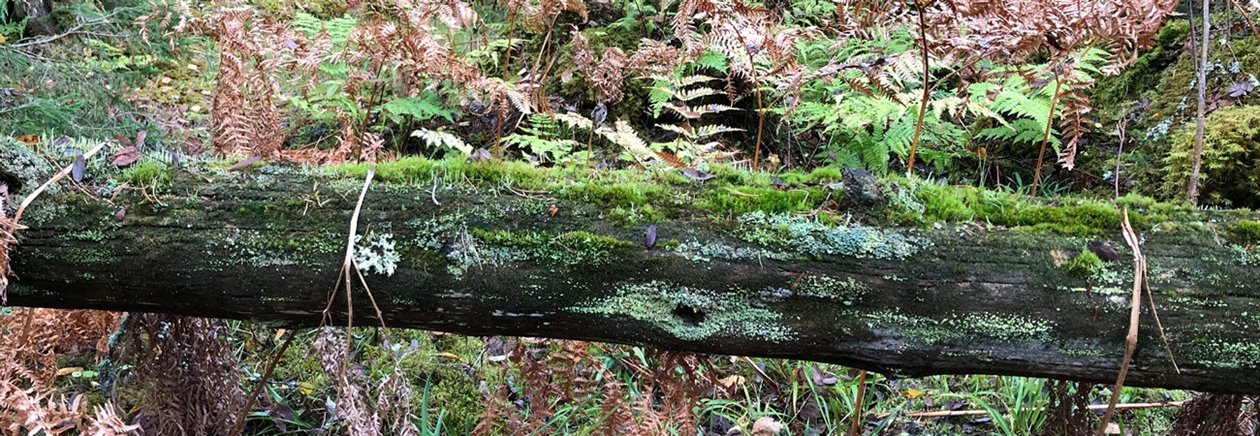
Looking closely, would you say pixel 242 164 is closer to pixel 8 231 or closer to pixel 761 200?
pixel 8 231

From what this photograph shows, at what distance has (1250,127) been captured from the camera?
3.90m

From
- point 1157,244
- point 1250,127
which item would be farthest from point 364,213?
point 1250,127

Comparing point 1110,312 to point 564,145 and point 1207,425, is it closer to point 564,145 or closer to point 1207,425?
point 1207,425

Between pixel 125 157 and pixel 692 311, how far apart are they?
1627mm

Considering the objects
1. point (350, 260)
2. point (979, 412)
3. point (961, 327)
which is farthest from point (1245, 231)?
point (350, 260)

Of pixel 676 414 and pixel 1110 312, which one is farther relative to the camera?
pixel 676 414

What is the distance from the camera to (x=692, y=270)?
1788 millimetres

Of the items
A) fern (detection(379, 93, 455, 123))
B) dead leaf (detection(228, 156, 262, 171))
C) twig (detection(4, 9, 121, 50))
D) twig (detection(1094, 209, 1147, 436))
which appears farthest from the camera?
twig (detection(4, 9, 121, 50))

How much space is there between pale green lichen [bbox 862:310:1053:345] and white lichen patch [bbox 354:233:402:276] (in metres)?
1.19

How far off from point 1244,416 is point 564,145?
3303 millimetres

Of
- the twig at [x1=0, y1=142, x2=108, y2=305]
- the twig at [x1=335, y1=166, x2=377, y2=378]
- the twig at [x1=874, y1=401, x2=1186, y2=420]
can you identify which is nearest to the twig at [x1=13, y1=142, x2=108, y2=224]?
the twig at [x1=0, y1=142, x2=108, y2=305]

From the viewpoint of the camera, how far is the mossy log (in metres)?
1.72

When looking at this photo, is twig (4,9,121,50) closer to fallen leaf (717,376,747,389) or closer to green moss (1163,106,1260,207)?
fallen leaf (717,376,747,389)

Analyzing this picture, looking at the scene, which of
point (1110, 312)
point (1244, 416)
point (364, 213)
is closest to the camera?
point (1110, 312)
